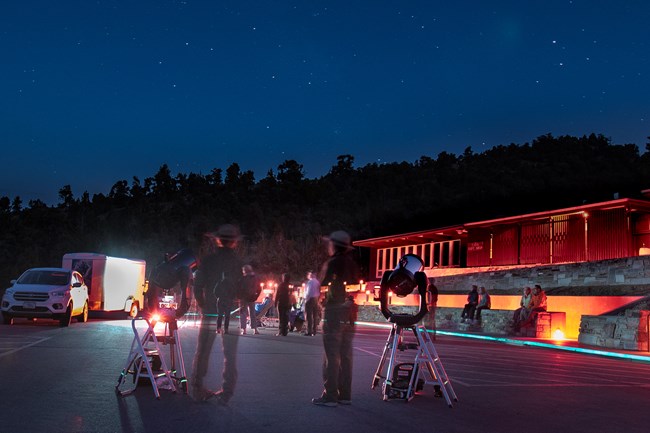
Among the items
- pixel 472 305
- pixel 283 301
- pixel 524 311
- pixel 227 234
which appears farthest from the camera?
pixel 472 305

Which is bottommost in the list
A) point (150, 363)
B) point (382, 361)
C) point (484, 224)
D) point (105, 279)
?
point (150, 363)

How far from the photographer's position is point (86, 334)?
18203 millimetres

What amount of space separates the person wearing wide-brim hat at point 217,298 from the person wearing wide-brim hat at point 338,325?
1.04 metres

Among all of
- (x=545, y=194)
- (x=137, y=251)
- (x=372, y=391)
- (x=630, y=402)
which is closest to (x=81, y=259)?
(x=372, y=391)

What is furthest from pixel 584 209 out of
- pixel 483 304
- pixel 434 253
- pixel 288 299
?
pixel 288 299

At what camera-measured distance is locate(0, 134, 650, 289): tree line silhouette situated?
61125mm

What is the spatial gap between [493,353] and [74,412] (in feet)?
40.0

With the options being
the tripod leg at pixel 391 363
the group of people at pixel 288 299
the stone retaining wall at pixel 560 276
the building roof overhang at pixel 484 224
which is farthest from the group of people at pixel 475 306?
the tripod leg at pixel 391 363

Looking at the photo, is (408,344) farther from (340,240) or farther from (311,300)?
(311,300)

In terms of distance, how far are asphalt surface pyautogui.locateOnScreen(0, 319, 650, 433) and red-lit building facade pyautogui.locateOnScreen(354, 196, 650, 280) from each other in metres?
17.7

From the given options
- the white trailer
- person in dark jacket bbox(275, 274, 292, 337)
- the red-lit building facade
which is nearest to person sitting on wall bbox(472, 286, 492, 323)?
the red-lit building facade

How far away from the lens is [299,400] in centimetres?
818

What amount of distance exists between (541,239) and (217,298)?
29.9 metres

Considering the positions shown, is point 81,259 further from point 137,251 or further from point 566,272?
point 137,251
